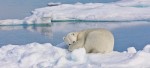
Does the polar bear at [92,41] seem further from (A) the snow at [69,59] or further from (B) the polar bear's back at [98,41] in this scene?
(A) the snow at [69,59]

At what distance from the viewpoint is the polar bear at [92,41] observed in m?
3.22

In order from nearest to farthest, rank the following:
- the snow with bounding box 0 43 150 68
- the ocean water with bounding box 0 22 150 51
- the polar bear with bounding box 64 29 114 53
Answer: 1. the snow with bounding box 0 43 150 68
2. the polar bear with bounding box 64 29 114 53
3. the ocean water with bounding box 0 22 150 51

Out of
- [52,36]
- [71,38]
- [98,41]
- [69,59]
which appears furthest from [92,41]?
[52,36]

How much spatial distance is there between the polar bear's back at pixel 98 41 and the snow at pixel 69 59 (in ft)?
0.80

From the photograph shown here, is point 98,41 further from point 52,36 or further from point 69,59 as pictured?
point 52,36

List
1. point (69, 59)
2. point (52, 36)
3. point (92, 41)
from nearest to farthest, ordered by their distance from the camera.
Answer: point (69, 59) → point (92, 41) → point (52, 36)

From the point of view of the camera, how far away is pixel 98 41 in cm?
328

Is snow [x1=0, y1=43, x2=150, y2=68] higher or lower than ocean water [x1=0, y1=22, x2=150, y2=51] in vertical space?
higher

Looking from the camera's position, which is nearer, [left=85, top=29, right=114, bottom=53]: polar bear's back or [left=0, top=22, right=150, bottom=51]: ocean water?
[left=85, top=29, right=114, bottom=53]: polar bear's back

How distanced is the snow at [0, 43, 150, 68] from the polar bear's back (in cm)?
24

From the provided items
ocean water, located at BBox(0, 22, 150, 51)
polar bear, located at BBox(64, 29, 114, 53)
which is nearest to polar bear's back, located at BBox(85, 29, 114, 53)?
polar bear, located at BBox(64, 29, 114, 53)

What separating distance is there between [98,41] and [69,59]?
1.93ft

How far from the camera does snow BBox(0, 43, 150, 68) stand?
8.28 feet

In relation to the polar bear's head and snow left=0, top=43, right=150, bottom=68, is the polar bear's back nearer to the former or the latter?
the polar bear's head
